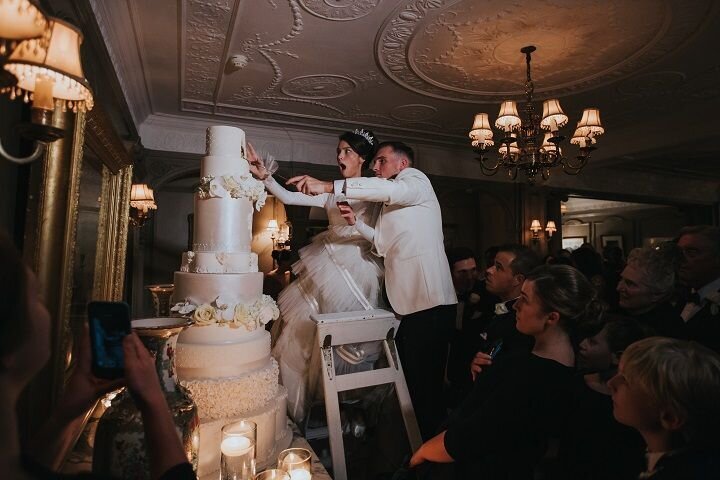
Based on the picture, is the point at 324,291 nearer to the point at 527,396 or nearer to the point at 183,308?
the point at 183,308

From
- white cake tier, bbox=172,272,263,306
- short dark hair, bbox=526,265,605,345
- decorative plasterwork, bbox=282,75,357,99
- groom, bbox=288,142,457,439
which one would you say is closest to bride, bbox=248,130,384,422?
groom, bbox=288,142,457,439

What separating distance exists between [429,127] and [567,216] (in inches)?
434

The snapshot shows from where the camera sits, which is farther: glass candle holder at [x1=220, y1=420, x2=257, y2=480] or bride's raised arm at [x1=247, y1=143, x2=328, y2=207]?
bride's raised arm at [x1=247, y1=143, x2=328, y2=207]

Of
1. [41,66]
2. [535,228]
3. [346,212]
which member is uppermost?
[535,228]

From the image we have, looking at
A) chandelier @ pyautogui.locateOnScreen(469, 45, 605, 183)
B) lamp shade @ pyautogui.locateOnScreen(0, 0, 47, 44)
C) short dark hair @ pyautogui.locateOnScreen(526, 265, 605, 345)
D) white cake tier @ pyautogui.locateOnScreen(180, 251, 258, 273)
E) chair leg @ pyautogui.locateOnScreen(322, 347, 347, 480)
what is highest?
chandelier @ pyautogui.locateOnScreen(469, 45, 605, 183)

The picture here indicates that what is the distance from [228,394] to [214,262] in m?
0.56

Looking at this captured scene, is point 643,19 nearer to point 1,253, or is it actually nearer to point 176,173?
point 1,253

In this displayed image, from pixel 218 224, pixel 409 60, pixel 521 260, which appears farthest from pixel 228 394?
pixel 409 60

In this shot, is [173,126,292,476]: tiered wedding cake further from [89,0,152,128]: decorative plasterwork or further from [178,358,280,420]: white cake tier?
[89,0,152,128]: decorative plasterwork

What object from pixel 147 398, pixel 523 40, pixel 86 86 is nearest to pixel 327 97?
pixel 523 40

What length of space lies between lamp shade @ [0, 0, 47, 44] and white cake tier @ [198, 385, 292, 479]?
141 cm

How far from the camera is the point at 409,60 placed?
4.08 metres

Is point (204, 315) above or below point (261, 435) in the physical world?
above

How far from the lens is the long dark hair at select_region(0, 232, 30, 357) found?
558mm
